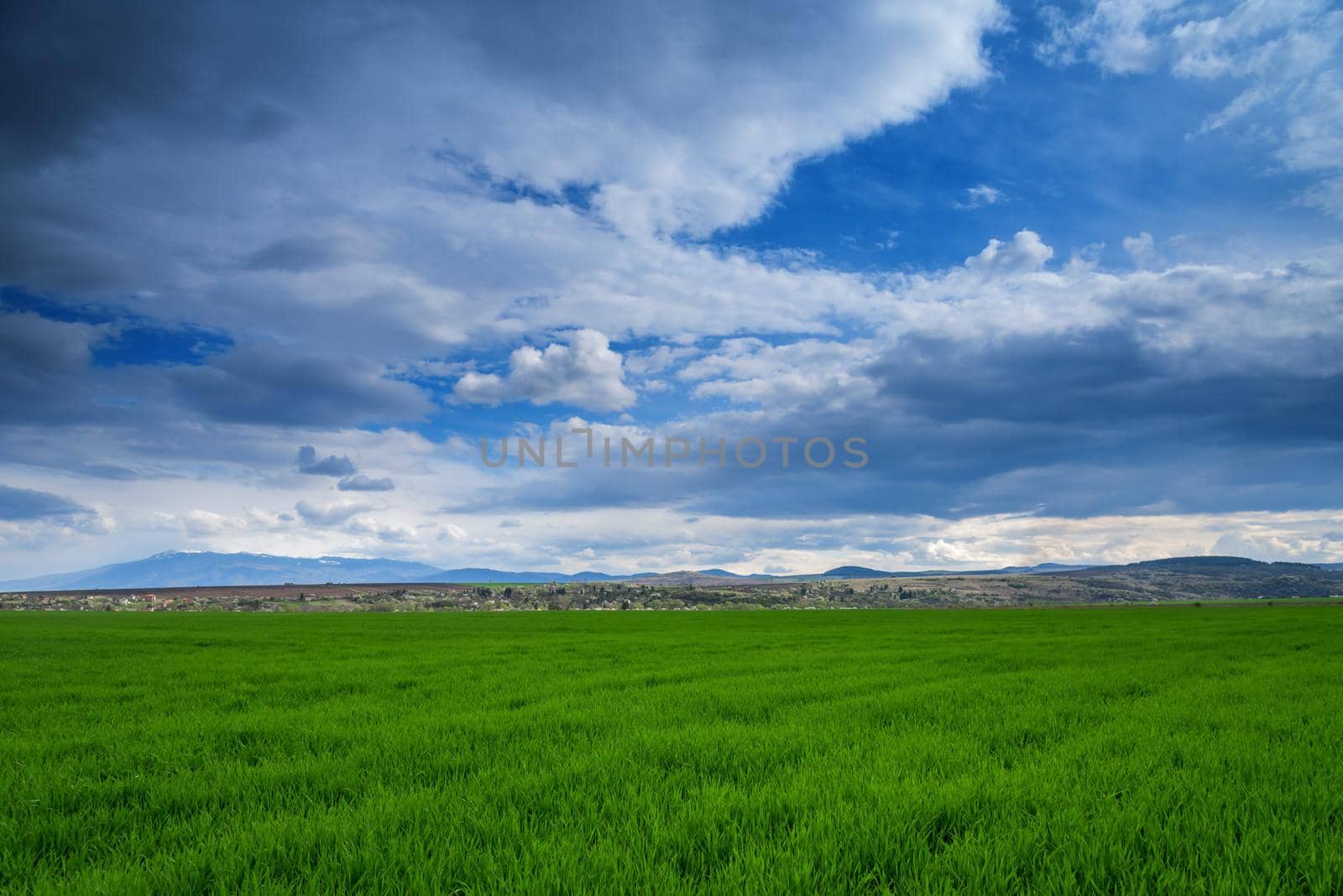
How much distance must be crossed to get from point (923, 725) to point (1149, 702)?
4573mm

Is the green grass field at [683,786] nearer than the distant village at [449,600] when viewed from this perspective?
Yes

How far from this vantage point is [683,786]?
581 cm

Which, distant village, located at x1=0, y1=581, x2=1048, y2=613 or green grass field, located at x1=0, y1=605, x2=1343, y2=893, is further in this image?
distant village, located at x1=0, y1=581, x2=1048, y2=613

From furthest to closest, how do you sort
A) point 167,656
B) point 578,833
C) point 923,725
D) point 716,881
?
point 167,656 → point 923,725 → point 578,833 → point 716,881

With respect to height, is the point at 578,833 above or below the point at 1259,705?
above

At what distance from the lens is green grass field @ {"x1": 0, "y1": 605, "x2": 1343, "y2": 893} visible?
13.3 ft

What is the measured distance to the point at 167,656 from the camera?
2088 cm

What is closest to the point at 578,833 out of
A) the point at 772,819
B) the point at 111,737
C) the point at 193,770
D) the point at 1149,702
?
the point at 772,819

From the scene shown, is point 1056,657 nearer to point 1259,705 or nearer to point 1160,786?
point 1259,705

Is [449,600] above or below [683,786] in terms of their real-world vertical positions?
below

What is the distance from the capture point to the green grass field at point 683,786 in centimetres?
405

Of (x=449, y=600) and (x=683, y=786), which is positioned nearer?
(x=683, y=786)

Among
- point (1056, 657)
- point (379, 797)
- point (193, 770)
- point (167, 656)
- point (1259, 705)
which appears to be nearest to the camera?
point (379, 797)

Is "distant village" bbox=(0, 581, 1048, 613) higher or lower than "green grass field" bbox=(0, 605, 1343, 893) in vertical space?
lower
